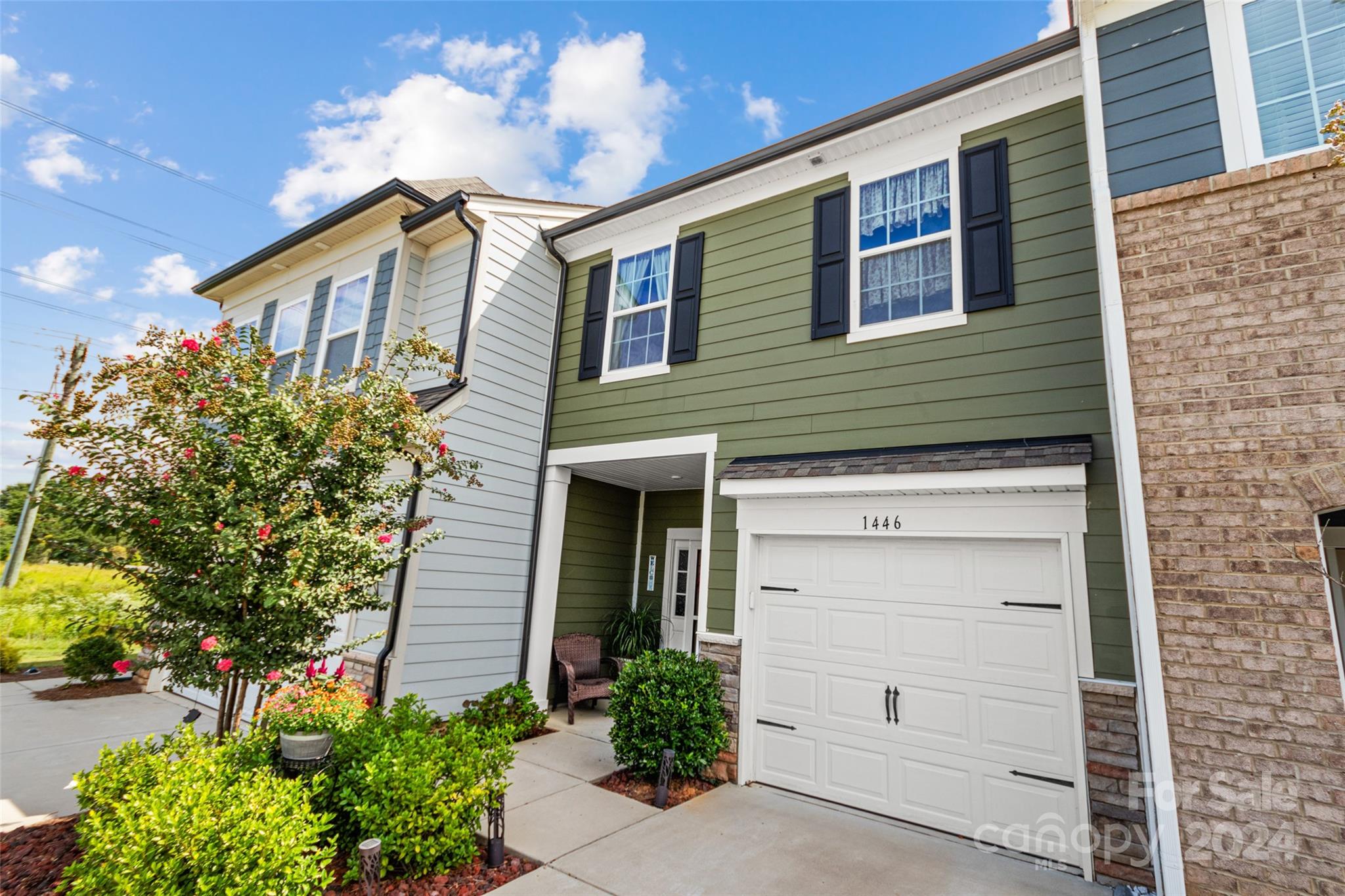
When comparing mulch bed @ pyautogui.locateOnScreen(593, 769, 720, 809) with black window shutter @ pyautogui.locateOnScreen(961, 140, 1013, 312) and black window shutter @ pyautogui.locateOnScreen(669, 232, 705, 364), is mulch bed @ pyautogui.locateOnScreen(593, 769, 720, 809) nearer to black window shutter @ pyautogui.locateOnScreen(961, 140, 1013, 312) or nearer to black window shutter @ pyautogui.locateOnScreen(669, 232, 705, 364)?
black window shutter @ pyautogui.locateOnScreen(669, 232, 705, 364)

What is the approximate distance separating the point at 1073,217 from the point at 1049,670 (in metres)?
3.51

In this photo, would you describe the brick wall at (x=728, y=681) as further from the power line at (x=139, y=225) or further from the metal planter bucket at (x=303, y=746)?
the power line at (x=139, y=225)

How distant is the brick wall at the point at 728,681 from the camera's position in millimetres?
5496

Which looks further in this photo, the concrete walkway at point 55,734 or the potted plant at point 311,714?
the concrete walkway at point 55,734

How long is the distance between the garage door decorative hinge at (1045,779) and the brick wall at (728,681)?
2240mm

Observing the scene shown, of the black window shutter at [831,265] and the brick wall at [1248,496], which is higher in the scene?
the black window shutter at [831,265]

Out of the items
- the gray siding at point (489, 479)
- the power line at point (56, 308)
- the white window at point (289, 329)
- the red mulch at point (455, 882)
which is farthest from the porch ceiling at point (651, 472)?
the power line at point (56, 308)

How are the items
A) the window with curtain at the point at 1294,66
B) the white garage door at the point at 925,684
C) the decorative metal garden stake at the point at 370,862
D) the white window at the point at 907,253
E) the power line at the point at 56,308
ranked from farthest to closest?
1. the power line at the point at 56,308
2. the white window at the point at 907,253
3. the white garage door at the point at 925,684
4. the window with curtain at the point at 1294,66
5. the decorative metal garden stake at the point at 370,862

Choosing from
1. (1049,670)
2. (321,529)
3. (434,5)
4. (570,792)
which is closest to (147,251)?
(434,5)

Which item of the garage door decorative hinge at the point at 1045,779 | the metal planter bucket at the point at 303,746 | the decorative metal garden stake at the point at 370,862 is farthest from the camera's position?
the garage door decorative hinge at the point at 1045,779

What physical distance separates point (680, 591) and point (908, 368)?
4819mm

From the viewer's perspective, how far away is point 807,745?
5227mm

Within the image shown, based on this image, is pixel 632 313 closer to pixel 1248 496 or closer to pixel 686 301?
pixel 686 301

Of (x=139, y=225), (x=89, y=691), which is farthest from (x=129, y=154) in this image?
(x=89, y=691)
